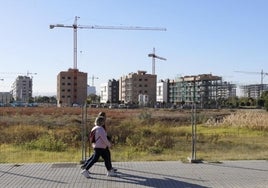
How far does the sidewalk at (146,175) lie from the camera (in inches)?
388

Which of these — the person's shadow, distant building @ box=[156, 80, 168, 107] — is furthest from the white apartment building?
the person's shadow

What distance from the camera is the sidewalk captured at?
9.85 m

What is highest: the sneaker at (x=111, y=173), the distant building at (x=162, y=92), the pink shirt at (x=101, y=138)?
the distant building at (x=162, y=92)

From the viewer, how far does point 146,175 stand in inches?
428

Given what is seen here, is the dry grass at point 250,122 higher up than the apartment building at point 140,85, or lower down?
lower down

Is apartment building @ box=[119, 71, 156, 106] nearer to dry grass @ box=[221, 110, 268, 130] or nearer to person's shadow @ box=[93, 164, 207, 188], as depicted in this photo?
dry grass @ box=[221, 110, 268, 130]

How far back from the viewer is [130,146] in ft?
63.1

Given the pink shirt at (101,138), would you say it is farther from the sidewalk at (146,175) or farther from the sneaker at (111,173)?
the sidewalk at (146,175)

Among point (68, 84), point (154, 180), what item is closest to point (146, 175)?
point (154, 180)

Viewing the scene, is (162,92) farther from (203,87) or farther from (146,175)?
(146,175)

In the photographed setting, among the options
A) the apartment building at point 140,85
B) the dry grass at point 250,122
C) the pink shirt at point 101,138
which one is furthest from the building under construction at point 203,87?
the pink shirt at point 101,138

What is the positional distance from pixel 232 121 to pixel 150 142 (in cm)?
1834

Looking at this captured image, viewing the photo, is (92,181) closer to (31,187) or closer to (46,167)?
(31,187)

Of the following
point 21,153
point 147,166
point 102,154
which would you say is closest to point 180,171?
point 147,166
